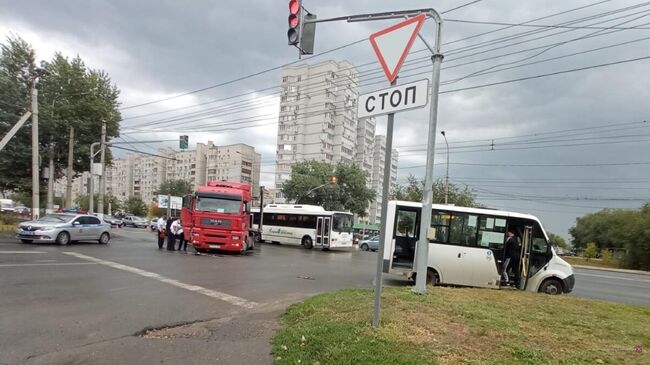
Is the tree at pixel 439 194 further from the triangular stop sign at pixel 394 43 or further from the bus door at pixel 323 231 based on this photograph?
the triangular stop sign at pixel 394 43

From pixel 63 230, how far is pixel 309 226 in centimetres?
1640

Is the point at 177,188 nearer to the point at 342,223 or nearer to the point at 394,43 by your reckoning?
the point at 342,223

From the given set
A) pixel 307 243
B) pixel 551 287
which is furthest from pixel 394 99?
pixel 307 243

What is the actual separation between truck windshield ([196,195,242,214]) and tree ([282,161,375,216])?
3218cm

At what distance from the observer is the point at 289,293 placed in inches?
414

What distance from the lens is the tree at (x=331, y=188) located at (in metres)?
54.4

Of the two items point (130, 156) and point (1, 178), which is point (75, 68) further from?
point (130, 156)

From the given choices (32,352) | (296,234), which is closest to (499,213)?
(32,352)

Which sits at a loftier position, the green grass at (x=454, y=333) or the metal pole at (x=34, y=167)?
the metal pole at (x=34, y=167)

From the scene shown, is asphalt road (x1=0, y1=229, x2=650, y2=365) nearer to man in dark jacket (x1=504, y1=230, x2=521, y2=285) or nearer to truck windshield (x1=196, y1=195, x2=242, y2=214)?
man in dark jacket (x1=504, y1=230, x2=521, y2=285)

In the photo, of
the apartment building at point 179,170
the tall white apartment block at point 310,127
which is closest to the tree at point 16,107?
the apartment building at point 179,170

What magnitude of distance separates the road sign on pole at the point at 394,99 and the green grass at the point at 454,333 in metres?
2.87

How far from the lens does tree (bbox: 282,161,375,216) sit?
2141 inches

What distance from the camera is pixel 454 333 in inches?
233
